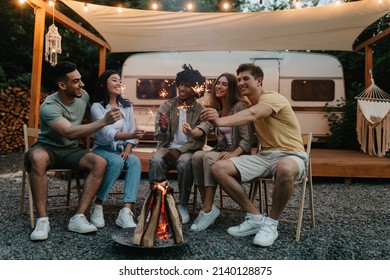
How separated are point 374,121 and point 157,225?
440 centimetres

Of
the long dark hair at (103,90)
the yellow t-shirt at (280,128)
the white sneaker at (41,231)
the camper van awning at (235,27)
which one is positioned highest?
the camper van awning at (235,27)

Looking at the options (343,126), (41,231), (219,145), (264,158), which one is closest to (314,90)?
(343,126)

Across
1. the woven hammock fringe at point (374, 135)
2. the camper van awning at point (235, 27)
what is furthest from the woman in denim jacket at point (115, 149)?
the woven hammock fringe at point (374, 135)

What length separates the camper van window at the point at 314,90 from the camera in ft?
24.6

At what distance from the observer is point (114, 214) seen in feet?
11.3

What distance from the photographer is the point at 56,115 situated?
2795 millimetres

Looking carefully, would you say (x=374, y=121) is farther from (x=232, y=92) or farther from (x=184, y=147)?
(x=184, y=147)

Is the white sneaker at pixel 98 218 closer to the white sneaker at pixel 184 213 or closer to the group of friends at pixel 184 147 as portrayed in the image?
the group of friends at pixel 184 147

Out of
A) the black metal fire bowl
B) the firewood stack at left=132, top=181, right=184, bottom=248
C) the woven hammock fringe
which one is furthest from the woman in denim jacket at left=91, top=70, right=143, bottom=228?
the woven hammock fringe

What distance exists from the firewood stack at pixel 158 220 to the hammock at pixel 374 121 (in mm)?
4145

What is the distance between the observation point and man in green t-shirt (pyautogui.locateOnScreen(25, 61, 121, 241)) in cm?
270

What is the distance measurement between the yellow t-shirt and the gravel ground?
0.62m

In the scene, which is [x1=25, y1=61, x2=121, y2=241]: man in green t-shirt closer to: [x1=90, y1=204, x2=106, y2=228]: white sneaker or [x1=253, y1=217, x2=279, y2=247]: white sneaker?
[x1=90, y1=204, x2=106, y2=228]: white sneaker

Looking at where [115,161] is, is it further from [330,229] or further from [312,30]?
[312,30]
